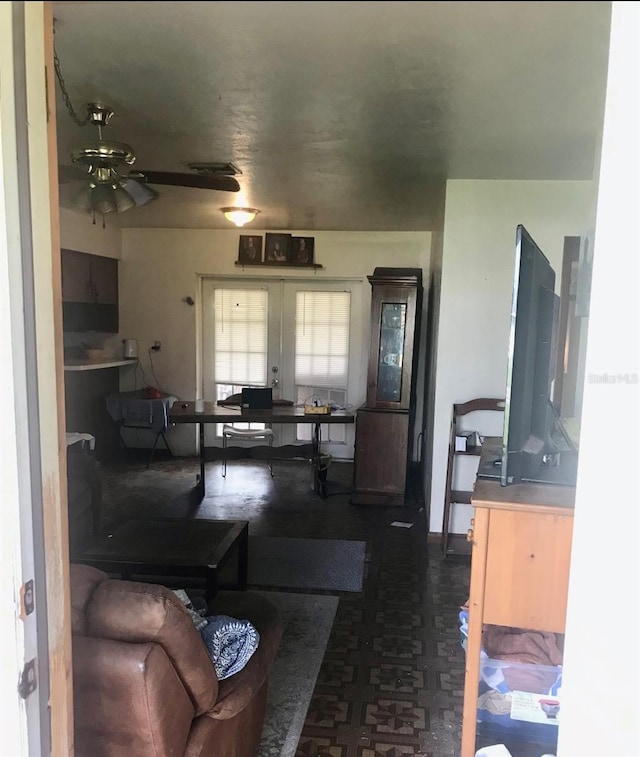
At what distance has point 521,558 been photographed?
1520mm

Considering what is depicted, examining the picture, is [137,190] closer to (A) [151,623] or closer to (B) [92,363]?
(A) [151,623]

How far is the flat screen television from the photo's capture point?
156 centimetres

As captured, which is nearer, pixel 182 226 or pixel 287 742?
pixel 287 742

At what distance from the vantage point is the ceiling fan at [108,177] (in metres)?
2.57

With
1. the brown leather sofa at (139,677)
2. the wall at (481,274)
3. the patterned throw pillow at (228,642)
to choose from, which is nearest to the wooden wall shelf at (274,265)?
the wall at (481,274)

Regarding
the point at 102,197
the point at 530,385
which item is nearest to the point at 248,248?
the point at 102,197

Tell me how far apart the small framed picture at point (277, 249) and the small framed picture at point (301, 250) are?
2.2 inches

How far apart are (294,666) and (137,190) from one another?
2494 mm

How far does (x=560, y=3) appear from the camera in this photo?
0.82m

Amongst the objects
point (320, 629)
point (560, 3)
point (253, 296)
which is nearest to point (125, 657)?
point (560, 3)

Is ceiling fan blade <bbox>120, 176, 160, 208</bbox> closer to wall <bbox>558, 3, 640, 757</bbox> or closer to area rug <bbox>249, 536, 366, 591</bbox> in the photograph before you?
area rug <bbox>249, 536, 366, 591</bbox>

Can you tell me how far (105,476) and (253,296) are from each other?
2.49 metres

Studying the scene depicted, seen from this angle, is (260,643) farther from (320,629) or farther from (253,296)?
(253,296)

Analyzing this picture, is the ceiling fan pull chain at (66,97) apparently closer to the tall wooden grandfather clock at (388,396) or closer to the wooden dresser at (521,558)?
the wooden dresser at (521,558)
